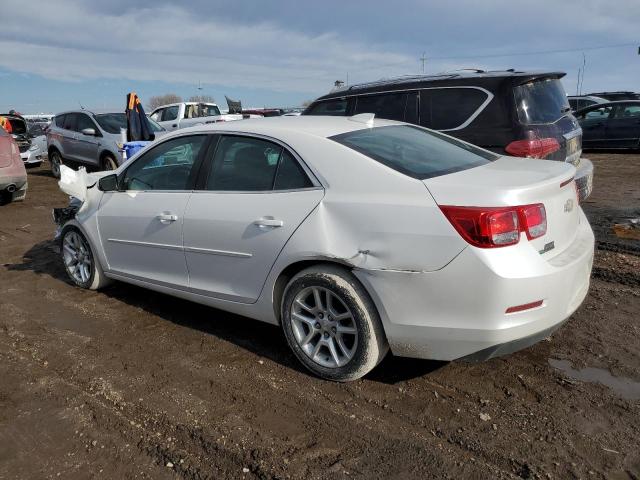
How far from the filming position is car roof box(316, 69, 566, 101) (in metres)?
5.58

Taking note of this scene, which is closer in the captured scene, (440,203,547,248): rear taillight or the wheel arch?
(440,203,547,248): rear taillight

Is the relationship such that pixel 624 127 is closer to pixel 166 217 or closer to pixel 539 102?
pixel 539 102

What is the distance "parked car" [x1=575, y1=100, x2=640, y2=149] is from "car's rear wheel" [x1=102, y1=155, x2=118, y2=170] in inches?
500

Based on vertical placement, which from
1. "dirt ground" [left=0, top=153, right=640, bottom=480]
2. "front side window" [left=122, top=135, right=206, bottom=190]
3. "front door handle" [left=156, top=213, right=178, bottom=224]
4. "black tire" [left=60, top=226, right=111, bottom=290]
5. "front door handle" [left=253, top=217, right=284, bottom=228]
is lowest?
"dirt ground" [left=0, top=153, right=640, bottom=480]

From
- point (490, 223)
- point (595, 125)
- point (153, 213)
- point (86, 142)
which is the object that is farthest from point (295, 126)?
point (595, 125)

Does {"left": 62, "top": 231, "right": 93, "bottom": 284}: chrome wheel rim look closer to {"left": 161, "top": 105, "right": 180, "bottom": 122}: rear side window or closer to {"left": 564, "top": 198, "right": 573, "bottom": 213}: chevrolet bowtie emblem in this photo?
{"left": 564, "top": 198, "right": 573, "bottom": 213}: chevrolet bowtie emblem

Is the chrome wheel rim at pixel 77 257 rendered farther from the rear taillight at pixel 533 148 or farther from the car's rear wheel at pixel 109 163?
the car's rear wheel at pixel 109 163

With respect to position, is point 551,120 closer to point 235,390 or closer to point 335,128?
point 335,128

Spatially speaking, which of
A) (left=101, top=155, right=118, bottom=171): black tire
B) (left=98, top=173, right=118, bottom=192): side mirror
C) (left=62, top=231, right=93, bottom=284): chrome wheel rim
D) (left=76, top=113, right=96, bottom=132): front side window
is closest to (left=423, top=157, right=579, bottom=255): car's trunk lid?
(left=98, top=173, right=118, bottom=192): side mirror

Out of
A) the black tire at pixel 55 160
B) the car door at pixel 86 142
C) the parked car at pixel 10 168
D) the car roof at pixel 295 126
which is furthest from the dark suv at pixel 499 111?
the black tire at pixel 55 160

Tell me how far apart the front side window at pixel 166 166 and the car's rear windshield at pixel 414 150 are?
4.06 feet

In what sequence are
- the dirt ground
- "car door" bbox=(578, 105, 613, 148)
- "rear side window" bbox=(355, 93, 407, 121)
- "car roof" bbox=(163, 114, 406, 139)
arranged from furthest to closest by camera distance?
"car door" bbox=(578, 105, 613, 148), "rear side window" bbox=(355, 93, 407, 121), "car roof" bbox=(163, 114, 406, 139), the dirt ground

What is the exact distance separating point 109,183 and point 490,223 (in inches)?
129

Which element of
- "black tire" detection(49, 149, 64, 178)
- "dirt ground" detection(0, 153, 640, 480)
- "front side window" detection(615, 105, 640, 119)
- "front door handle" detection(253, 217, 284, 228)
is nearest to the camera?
"dirt ground" detection(0, 153, 640, 480)
